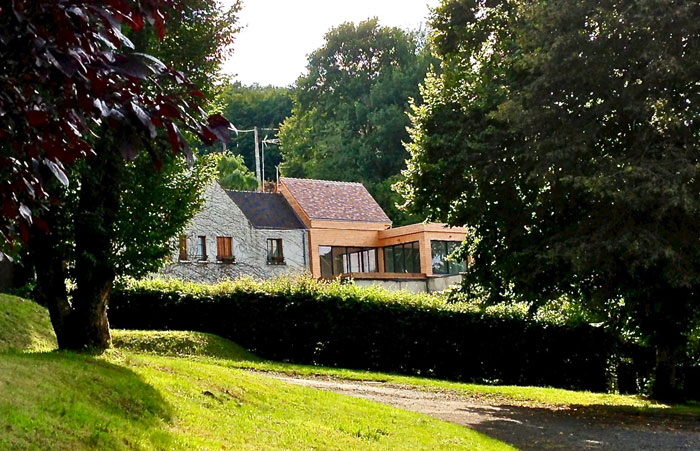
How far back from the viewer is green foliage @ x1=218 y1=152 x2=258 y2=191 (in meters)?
68.0

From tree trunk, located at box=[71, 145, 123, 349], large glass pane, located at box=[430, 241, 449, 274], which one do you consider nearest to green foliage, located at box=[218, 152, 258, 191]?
large glass pane, located at box=[430, 241, 449, 274]

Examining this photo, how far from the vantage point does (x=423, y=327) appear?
31359 mm

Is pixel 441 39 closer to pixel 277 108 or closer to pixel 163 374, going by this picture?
pixel 163 374

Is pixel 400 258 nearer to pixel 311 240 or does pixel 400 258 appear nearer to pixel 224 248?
pixel 311 240

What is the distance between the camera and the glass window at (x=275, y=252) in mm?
52781

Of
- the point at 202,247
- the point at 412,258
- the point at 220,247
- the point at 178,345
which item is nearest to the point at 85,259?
the point at 178,345

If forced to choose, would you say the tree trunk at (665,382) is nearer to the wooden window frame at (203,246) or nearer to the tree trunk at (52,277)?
the tree trunk at (52,277)

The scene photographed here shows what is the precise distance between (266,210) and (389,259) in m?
9.44

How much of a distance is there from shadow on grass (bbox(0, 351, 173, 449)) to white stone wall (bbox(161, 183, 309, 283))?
115 ft

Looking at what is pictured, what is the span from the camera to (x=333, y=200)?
58.1m

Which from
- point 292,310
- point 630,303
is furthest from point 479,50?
point 292,310

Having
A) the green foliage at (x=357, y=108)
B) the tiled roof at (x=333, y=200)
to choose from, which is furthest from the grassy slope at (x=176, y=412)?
the green foliage at (x=357, y=108)

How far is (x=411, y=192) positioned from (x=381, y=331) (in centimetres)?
909

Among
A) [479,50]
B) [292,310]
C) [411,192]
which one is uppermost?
[479,50]
